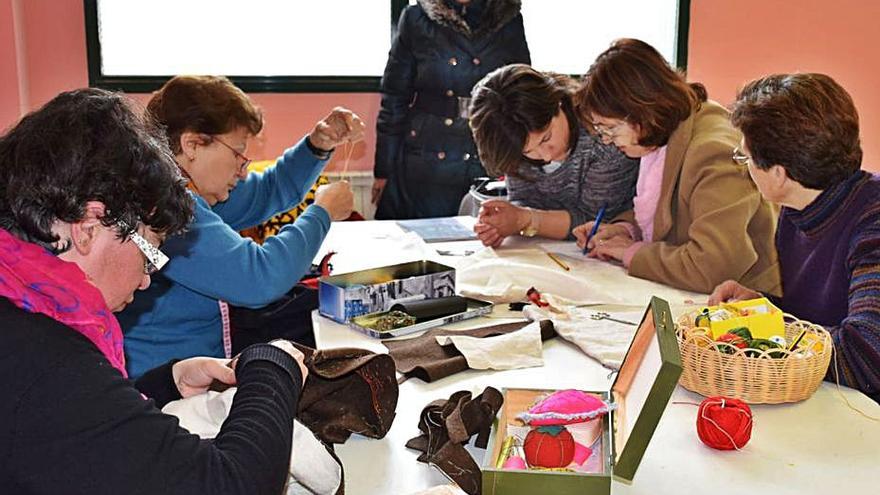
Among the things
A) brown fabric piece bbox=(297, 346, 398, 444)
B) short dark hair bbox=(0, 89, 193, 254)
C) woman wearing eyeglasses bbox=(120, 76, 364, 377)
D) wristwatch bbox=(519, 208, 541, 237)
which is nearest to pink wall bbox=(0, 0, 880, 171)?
wristwatch bbox=(519, 208, 541, 237)

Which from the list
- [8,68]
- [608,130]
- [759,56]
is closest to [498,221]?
[608,130]

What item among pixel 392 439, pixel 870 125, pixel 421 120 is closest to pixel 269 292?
pixel 392 439

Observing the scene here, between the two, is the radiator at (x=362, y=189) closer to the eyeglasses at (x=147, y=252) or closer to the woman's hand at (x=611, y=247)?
the woman's hand at (x=611, y=247)

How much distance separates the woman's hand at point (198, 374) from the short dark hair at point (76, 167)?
1.17 feet

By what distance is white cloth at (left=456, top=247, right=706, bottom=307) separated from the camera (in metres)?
2.04

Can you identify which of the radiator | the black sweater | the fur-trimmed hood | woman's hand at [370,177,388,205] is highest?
the fur-trimmed hood

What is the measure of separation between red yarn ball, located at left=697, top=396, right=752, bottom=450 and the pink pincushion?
0.46 feet

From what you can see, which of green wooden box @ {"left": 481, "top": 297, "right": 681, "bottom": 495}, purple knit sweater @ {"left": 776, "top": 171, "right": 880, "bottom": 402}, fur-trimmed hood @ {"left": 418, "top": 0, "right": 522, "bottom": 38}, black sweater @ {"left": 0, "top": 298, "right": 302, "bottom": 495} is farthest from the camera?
fur-trimmed hood @ {"left": 418, "top": 0, "right": 522, "bottom": 38}

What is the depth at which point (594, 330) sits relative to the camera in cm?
179

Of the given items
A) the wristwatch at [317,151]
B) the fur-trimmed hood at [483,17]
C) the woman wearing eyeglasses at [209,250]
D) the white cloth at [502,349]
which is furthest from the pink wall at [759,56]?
the white cloth at [502,349]

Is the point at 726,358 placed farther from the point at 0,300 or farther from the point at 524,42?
the point at 524,42

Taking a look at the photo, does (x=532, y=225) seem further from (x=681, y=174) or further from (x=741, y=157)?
(x=741, y=157)

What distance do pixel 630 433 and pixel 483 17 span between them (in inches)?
106

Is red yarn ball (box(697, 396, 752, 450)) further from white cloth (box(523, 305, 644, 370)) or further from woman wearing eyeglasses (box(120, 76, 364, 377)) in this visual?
woman wearing eyeglasses (box(120, 76, 364, 377))
